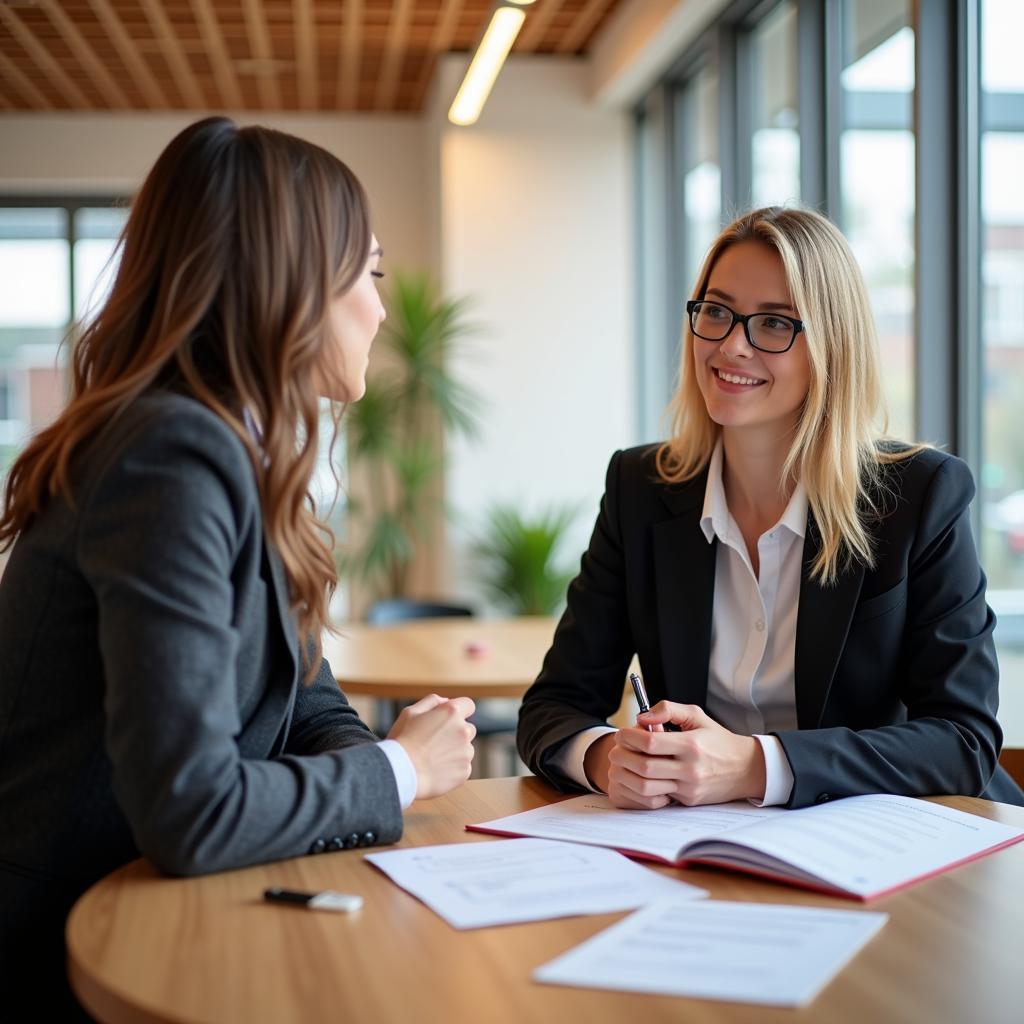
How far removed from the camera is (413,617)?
4.99 meters

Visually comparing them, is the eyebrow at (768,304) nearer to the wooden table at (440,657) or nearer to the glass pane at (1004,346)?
the wooden table at (440,657)

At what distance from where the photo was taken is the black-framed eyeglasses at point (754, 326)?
2.05 metres

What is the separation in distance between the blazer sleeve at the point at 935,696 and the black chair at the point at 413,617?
2518 mm

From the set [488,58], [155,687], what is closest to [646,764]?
[155,687]

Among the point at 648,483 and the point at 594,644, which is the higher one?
the point at 648,483

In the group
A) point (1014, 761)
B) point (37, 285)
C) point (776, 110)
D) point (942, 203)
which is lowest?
point (1014, 761)

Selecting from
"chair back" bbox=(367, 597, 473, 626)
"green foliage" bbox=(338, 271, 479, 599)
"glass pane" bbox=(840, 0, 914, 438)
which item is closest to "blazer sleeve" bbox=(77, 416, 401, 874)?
"glass pane" bbox=(840, 0, 914, 438)

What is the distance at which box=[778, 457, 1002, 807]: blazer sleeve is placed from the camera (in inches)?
65.4

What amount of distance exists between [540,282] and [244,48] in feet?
6.31

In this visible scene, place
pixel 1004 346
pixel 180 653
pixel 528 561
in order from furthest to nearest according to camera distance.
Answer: pixel 528 561 < pixel 1004 346 < pixel 180 653

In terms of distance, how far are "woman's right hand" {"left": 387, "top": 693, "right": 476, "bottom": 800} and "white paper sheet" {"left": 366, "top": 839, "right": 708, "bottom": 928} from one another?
8cm

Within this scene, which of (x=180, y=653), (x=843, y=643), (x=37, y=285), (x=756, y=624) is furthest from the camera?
(x=37, y=285)

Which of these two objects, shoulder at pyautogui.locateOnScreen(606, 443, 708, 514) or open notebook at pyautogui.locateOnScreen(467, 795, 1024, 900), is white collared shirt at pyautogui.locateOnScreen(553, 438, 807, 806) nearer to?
shoulder at pyautogui.locateOnScreen(606, 443, 708, 514)

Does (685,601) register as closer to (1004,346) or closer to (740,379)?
(740,379)
